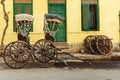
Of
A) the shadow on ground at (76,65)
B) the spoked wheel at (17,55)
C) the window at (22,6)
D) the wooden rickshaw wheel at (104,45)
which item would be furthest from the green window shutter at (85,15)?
the spoked wheel at (17,55)

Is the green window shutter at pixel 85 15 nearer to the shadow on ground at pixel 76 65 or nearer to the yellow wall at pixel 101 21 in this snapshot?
the yellow wall at pixel 101 21

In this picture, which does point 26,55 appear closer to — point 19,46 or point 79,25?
point 19,46

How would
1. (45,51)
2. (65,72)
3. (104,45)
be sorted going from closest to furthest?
(65,72)
(45,51)
(104,45)

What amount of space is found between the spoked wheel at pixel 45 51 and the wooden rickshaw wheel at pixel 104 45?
4862 millimetres

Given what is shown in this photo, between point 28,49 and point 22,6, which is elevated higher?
point 22,6

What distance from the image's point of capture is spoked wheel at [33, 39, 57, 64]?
682 inches

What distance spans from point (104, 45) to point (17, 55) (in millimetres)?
6473

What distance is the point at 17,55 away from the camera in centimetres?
1688

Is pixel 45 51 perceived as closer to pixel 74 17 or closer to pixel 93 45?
pixel 93 45

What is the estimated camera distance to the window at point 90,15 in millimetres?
23188

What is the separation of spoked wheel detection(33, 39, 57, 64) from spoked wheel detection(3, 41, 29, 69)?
578 millimetres


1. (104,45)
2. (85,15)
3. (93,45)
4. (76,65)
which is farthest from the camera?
(85,15)

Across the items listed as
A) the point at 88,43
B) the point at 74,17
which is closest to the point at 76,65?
the point at 88,43

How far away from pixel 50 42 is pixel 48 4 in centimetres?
576
